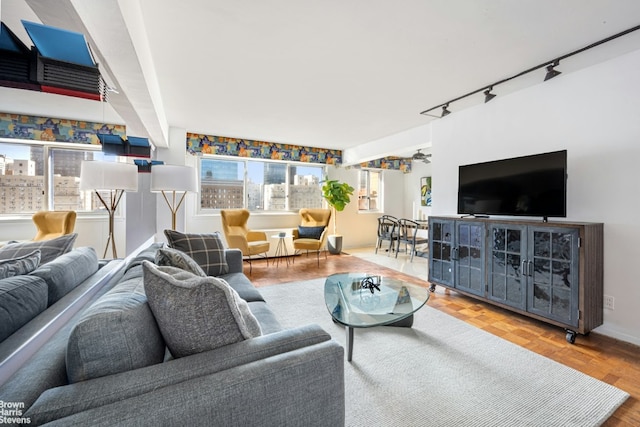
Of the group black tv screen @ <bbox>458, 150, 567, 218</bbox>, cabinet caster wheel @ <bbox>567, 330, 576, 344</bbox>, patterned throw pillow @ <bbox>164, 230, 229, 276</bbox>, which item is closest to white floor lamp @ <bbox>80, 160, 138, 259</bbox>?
patterned throw pillow @ <bbox>164, 230, 229, 276</bbox>

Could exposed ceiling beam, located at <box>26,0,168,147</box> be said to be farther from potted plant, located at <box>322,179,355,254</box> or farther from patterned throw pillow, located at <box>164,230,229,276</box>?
potted plant, located at <box>322,179,355,254</box>

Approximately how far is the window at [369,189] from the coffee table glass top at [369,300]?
410 cm

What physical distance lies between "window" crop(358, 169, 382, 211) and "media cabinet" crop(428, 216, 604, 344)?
353 centimetres

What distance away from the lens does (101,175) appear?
2230mm

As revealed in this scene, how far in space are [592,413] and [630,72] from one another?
2502 mm

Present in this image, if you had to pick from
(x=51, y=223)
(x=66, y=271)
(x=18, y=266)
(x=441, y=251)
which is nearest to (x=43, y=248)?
(x=66, y=271)

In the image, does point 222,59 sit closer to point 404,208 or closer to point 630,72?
point 630,72

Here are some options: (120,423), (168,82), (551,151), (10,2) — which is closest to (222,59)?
(168,82)

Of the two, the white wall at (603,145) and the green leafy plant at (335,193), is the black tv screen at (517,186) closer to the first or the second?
the white wall at (603,145)

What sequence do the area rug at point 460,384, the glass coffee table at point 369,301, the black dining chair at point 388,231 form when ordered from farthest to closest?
the black dining chair at point 388,231, the glass coffee table at point 369,301, the area rug at point 460,384

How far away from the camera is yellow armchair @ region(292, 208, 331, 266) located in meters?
4.80

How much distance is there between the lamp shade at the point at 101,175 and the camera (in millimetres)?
2213

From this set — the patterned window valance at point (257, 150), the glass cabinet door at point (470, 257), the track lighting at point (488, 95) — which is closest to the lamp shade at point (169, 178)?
the patterned window valance at point (257, 150)

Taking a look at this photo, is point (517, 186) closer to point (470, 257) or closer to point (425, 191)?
point (470, 257)
